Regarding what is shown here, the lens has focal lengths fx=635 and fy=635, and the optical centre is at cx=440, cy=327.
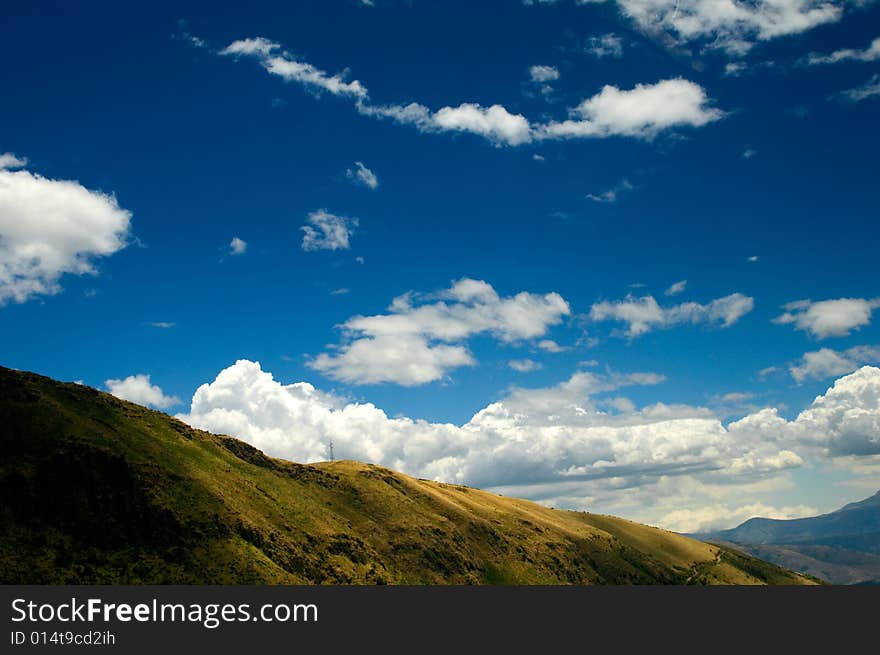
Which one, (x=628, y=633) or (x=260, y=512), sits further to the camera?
(x=260, y=512)

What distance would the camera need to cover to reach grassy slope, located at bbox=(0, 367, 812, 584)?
93312mm

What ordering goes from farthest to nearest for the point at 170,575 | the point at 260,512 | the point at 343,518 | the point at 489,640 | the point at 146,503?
1. the point at 343,518
2. the point at 260,512
3. the point at 146,503
4. the point at 170,575
5. the point at 489,640

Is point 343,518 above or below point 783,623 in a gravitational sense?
above

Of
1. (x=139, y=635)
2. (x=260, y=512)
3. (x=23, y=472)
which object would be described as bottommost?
(x=139, y=635)

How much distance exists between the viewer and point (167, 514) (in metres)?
106

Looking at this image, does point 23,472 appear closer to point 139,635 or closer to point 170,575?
point 170,575

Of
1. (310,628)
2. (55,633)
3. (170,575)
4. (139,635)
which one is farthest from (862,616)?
(170,575)

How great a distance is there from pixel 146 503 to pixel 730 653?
89166 mm

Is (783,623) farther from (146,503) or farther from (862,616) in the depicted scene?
(146,503)

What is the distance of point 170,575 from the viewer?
95.2 meters

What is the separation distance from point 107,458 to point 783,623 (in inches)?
4097

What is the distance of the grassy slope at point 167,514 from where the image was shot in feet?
306

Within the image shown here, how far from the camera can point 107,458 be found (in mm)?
110188

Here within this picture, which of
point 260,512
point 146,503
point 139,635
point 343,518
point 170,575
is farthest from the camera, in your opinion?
point 343,518
